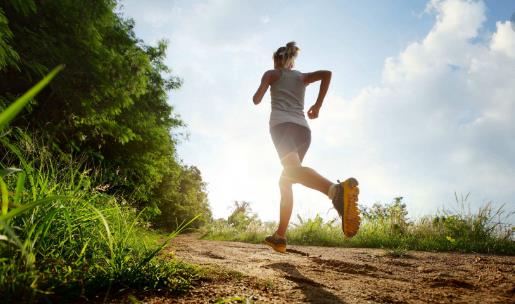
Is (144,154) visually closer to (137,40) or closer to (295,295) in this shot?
(137,40)

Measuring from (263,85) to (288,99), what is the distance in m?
0.29

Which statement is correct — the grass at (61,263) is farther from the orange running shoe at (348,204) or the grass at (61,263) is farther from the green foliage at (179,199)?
the green foliage at (179,199)

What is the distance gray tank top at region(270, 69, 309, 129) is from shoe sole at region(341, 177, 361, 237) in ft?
2.58

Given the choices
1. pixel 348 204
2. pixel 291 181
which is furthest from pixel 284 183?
pixel 348 204

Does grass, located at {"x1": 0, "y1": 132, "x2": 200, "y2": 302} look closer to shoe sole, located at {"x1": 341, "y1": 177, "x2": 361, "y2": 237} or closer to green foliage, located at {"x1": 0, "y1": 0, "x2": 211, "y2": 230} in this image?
shoe sole, located at {"x1": 341, "y1": 177, "x2": 361, "y2": 237}

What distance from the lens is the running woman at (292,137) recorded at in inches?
103

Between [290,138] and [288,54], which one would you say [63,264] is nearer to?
[290,138]

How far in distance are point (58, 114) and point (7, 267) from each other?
595 centimetres

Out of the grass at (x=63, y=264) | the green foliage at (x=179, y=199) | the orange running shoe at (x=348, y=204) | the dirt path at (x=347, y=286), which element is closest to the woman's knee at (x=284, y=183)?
the orange running shoe at (x=348, y=204)

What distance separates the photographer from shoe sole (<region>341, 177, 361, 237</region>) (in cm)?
257

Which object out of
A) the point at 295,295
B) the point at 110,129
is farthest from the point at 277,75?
the point at 110,129

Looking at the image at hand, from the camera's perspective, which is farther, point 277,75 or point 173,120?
point 173,120

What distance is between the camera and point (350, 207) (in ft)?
8.47

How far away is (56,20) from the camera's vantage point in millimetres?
5539
